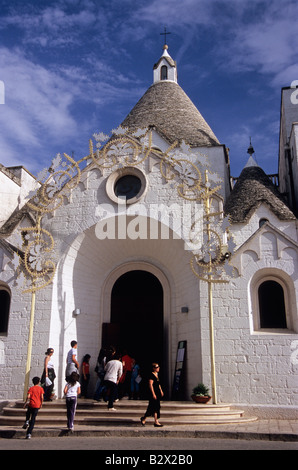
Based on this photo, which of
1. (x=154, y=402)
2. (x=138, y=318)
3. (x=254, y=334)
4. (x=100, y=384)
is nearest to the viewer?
(x=154, y=402)

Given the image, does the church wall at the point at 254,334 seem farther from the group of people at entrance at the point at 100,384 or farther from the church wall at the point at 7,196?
the church wall at the point at 7,196

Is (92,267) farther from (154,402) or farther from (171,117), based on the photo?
(171,117)

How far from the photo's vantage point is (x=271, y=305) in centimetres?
1370

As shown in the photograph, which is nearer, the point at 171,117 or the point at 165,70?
the point at 171,117

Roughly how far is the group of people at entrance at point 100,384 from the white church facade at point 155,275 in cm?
107

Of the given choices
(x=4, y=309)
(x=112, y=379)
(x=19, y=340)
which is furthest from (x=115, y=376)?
(x=4, y=309)

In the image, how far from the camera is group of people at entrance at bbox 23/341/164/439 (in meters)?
9.67

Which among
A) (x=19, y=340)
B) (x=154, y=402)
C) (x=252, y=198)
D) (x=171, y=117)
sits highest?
(x=171, y=117)

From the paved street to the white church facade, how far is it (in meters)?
4.01

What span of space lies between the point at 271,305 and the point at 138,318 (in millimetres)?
4571

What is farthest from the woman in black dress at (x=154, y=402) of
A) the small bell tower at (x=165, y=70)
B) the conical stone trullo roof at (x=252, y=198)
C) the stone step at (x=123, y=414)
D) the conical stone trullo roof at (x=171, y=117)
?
the small bell tower at (x=165, y=70)

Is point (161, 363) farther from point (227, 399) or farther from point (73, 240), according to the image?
point (73, 240)

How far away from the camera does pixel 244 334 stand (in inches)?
512

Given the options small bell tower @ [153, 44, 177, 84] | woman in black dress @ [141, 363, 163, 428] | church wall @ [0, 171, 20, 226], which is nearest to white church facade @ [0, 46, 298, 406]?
church wall @ [0, 171, 20, 226]
